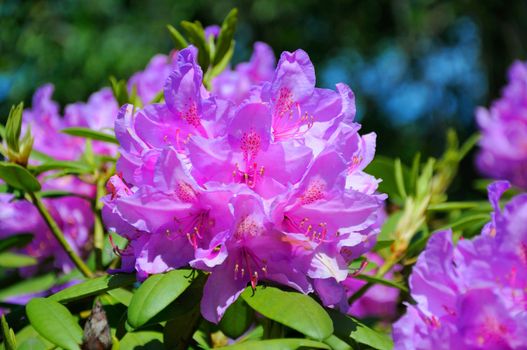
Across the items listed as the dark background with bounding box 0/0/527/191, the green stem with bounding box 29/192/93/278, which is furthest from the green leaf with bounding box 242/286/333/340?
the dark background with bounding box 0/0/527/191

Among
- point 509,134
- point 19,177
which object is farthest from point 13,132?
point 509,134

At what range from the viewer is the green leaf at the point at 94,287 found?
2.84 feet

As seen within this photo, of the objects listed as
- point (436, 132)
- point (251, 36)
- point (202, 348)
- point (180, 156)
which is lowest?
point (436, 132)

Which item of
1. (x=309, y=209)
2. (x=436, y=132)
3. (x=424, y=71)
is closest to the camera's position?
(x=309, y=209)

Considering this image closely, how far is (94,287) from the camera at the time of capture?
87cm

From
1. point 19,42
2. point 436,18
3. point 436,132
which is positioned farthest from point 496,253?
point 436,18

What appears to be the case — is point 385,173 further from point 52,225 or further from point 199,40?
point 52,225

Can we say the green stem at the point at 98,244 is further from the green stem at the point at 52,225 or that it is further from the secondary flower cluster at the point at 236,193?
the secondary flower cluster at the point at 236,193

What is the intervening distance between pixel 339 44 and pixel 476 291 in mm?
7386

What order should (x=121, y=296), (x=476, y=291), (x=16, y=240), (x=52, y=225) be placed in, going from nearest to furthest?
(x=476, y=291) → (x=121, y=296) → (x=52, y=225) → (x=16, y=240)

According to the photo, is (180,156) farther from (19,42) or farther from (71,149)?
(19,42)

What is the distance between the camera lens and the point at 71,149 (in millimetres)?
1511

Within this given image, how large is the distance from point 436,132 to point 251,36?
2.35 m

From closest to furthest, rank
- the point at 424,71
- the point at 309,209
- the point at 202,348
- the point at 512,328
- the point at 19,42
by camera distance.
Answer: the point at 512,328 < the point at 309,209 < the point at 202,348 < the point at 19,42 < the point at 424,71
